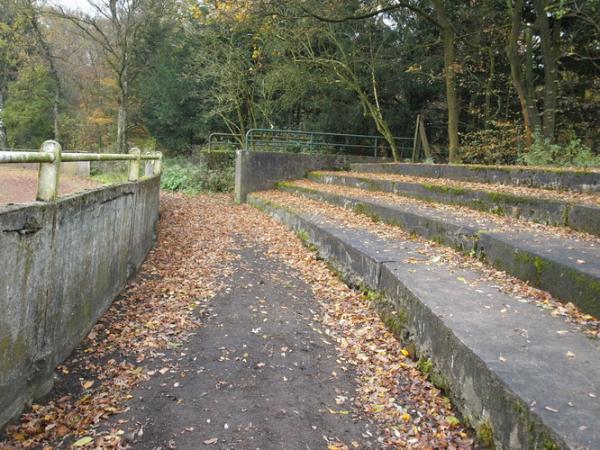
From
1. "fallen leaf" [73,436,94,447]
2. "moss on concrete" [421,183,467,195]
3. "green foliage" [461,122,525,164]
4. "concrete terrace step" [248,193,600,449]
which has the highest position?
"green foliage" [461,122,525,164]

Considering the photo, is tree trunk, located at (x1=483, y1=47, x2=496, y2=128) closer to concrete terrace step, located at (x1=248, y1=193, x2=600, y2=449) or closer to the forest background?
the forest background

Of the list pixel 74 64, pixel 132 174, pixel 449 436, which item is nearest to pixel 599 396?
pixel 449 436

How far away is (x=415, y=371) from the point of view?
362 centimetres

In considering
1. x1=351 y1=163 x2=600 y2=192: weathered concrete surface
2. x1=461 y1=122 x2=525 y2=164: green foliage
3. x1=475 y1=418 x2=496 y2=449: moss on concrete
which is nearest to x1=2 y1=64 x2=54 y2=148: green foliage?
x1=461 y1=122 x2=525 y2=164: green foliage

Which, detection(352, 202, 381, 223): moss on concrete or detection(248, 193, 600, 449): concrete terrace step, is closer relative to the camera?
detection(248, 193, 600, 449): concrete terrace step

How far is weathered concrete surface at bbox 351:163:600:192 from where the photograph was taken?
20.0ft

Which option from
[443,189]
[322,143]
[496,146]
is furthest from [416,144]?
[443,189]

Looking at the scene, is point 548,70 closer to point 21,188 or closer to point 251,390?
point 251,390

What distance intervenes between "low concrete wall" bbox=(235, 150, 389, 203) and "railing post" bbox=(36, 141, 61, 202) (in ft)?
37.6

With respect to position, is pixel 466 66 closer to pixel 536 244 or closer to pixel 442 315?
pixel 536 244

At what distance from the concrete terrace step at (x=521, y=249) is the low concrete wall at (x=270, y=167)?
26.3 ft

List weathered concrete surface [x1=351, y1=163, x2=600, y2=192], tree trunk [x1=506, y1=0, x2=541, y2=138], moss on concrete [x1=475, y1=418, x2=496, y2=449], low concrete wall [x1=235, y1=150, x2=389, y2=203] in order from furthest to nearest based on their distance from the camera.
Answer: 1. low concrete wall [x1=235, y1=150, x2=389, y2=203]
2. tree trunk [x1=506, y1=0, x2=541, y2=138]
3. weathered concrete surface [x1=351, y1=163, x2=600, y2=192]
4. moss on concrete [x1=475, y1=418, x2=496, y2=449]

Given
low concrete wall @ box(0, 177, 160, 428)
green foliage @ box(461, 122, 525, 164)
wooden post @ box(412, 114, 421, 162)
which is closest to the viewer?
Answer: low concrete wall @ box(0, 177, 160, 428)

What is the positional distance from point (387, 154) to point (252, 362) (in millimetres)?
14094
